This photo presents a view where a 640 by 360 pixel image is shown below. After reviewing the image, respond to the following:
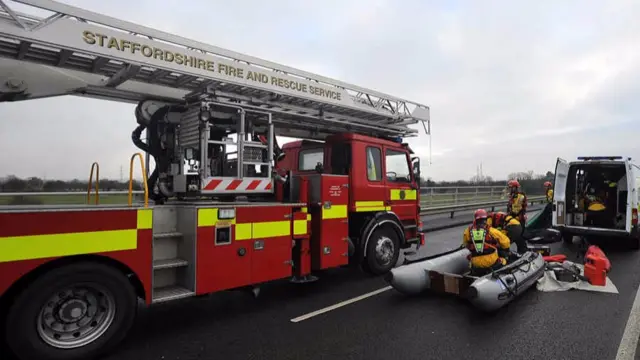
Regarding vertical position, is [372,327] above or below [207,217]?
below

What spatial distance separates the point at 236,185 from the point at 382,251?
3.12 meters

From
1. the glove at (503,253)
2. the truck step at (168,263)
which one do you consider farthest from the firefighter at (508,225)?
the truck step at (168,263)

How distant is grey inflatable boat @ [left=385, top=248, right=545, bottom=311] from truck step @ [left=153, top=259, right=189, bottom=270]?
2819mm

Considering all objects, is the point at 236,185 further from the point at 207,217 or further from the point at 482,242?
the point at 482,242

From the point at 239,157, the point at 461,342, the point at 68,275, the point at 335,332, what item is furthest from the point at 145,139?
the point at 461,342

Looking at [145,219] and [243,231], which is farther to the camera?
[243,231]

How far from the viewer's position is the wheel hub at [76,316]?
142 inches

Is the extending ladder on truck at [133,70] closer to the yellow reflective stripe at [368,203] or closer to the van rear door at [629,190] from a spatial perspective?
the yellow reflective stripe at [368,203]

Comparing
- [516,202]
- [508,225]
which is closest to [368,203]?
[508,225]

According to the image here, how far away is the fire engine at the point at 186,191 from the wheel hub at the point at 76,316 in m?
Result: 0.01

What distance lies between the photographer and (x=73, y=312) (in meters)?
3.69

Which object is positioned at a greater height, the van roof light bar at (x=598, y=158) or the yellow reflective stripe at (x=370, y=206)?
the van roof light bar at (x=598, y=158)

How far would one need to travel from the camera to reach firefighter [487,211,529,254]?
7.54 metres

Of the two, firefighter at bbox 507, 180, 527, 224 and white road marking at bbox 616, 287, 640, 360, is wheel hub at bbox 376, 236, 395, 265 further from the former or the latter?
firefighter at bbox 507, 180, 527, 224
